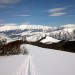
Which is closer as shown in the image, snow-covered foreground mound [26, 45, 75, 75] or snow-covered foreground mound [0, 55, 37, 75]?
snow-covered foreground mound [26, 45, 75, 75]

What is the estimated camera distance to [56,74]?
959 cm

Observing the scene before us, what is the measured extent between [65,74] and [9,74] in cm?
328

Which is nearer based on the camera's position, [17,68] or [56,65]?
[56,65]

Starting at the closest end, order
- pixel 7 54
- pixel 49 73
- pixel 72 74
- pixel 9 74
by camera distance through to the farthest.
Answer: pixel 72 74
pixel 49 73
pixel 9 74
pixel 7 54

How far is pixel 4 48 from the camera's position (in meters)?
27.8

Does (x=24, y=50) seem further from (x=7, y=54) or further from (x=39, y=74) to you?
(x=39, y=74)

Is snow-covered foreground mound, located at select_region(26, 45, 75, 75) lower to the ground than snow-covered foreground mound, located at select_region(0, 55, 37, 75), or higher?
higher

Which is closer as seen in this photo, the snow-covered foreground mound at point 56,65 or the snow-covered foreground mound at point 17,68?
the snow-covered foreground mound at point 56,65

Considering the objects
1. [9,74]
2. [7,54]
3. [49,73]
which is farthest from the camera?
[7,54]

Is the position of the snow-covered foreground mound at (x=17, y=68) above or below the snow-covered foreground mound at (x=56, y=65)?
below

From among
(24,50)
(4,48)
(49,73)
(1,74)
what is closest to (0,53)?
(4,48)

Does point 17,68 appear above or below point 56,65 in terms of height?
below

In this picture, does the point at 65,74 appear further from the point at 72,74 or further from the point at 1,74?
the point at 1,74

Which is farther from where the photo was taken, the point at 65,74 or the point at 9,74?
the point at 9,74
